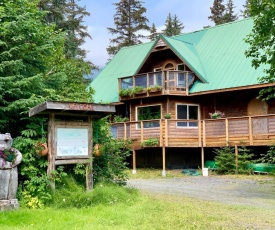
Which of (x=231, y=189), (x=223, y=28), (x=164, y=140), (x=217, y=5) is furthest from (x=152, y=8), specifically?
(x=231, y=189)

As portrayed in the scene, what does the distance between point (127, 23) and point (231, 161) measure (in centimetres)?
3045

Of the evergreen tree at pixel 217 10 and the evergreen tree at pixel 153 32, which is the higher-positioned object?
the evergreen tree at pixel 217 10

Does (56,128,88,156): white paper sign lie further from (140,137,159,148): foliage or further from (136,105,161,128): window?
(136,105,161,128): window

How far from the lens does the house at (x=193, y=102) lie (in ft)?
66.3

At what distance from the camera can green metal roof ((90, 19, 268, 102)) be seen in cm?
2181

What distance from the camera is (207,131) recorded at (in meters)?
20.8

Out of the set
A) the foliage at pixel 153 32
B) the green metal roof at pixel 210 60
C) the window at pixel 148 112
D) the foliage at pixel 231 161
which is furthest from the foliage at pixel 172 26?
the foliage at pixel 231 161

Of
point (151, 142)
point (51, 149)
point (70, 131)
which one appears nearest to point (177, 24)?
point (151, 142)

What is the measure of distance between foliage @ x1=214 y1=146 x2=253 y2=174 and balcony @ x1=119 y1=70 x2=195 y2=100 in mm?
4334

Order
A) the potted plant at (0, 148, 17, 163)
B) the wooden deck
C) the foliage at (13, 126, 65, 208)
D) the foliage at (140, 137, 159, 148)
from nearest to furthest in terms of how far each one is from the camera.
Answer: the potted plant at (0, 148, 17, 163) < the foliage at (13, 126, 65, 208) < the wooden deck < the foliage at (140, 137, 159, 148)

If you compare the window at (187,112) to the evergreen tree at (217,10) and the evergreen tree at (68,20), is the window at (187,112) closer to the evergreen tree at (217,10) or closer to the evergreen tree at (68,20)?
the evergreen tree at (68,20)

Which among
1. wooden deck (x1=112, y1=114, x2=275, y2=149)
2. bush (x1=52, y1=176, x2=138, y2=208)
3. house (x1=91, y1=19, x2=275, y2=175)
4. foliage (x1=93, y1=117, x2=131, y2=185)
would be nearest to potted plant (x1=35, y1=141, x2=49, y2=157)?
bush (x1=52, y1=176, x2=138, y2=208)

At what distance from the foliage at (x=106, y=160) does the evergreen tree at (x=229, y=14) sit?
1554 inches

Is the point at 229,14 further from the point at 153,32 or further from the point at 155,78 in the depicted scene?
the point at 155,78
